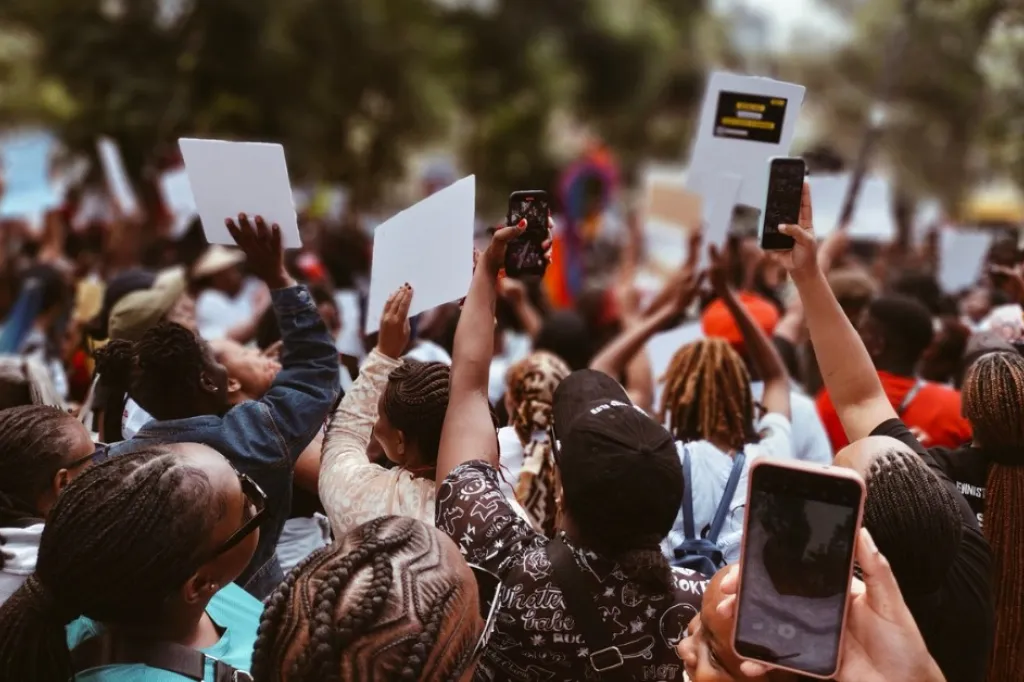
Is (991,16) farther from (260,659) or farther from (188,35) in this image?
(188,35)

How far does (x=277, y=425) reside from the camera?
3.23 m

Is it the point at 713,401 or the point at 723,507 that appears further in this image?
the point at 713,401

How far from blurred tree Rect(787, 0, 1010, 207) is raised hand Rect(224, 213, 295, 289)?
17.2 m

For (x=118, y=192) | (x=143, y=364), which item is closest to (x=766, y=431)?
(x=143, y=364)

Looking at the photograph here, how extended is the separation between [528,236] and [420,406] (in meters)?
0.59

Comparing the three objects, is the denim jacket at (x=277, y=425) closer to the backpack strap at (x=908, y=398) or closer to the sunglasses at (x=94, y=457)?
the sunglasses at (x=94, y=457)

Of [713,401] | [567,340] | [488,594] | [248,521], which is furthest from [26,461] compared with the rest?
[567,340]

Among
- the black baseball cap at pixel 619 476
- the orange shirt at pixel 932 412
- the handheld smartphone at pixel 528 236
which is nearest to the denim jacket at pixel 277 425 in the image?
the handheld smartphone at pixel 528 236

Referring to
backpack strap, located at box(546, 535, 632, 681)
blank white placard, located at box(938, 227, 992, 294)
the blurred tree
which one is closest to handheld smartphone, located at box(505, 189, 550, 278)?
backpack strap, located at box(546, 535, 632, 681)

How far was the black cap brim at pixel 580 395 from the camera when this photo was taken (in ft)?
8.52

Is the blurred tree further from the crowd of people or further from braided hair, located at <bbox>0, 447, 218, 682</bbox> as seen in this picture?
braided hair, located at <bbox>0, 447, 218, 682</bbox>

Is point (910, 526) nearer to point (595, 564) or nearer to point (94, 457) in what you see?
point (595, 564)

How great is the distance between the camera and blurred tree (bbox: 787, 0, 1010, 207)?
75.8ft

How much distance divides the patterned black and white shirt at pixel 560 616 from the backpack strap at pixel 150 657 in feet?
1.87
